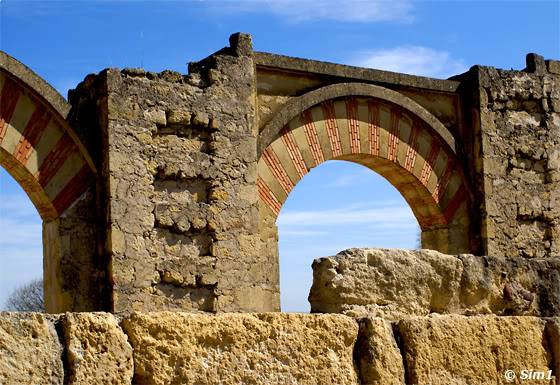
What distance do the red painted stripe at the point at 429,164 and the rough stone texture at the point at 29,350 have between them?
860 cm

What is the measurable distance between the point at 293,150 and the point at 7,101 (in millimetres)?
2911

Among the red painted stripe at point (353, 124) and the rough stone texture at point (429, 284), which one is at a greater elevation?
the red painted stripe at point (353, 124)

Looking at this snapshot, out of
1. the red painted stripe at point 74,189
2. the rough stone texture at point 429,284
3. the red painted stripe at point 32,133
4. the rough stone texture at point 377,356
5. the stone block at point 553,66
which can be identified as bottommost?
the rough stone texture at point 377,356

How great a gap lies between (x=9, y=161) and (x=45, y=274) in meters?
1.07

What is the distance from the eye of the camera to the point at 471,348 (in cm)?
386

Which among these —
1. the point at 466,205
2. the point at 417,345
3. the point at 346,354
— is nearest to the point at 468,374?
the point at 417,345

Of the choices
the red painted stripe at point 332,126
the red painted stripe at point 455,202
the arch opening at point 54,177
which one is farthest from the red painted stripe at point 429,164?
the arch opening at point 54,177

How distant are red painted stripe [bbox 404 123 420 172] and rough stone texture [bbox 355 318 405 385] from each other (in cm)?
758

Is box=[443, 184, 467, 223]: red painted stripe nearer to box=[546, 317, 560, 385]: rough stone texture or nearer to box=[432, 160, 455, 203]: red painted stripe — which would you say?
box=[432, 160, 455, 203]: red painted stripe

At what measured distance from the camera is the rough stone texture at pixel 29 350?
285 centimetres

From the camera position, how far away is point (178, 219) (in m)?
9.23

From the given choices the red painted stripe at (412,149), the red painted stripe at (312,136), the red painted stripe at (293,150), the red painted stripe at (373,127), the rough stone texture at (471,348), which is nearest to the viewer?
the rough stone texture at (471,348)

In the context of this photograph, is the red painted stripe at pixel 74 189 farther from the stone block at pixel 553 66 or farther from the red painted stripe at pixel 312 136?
the stone block at pixel 553 66

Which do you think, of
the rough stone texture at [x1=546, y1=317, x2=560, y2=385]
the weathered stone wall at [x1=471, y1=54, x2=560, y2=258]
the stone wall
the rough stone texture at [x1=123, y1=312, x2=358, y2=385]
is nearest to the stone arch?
the weathered stone wall at [x1=471, y1=54, x2=560, y2=258]
